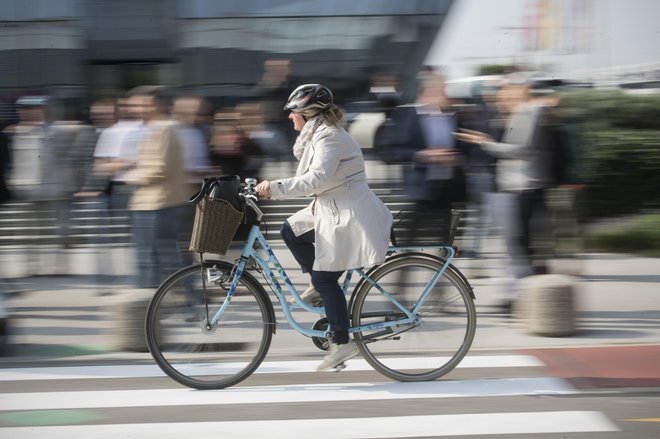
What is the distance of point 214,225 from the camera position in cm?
527

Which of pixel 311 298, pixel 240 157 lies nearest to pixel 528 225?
pixel 240 157

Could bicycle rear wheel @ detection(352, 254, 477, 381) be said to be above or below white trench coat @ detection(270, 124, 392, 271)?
below

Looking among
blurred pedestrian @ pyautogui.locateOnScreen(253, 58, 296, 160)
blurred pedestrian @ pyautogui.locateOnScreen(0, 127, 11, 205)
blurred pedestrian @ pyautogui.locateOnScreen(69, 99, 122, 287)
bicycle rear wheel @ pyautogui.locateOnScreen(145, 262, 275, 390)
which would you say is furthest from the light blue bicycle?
blurred pedestrian @ pyautogui.locateOnScreen(253, 58, 296, 160)

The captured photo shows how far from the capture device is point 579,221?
39.8 ft

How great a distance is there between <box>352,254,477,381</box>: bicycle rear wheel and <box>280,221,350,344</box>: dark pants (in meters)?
0.13

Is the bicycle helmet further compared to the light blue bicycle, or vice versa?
the light blue bicycle

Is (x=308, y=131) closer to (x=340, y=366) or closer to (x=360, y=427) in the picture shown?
(x=340, y=366)

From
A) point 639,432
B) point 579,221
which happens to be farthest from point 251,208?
point 579,221

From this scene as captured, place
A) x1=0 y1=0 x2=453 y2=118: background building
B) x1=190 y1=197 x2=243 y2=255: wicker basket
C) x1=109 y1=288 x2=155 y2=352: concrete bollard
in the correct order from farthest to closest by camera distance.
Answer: x1=0 y1=0 x2=453 y2=118: background building, x1=109 y1=288 x2=155 y2=352: concrete bollard, x1=190 y1=197 x2=243 y2=255: wicker basket

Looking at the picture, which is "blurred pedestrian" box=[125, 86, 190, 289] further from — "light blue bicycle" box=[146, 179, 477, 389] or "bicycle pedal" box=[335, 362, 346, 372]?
"bicycle pedal" box=[335, 362, 346, 372]

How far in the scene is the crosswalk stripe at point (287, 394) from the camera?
5.45 m

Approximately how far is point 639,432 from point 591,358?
Result: 1599mm

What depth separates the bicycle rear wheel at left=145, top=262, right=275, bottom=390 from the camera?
5523mm

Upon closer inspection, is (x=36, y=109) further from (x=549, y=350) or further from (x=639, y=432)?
(x=639, y=432)
